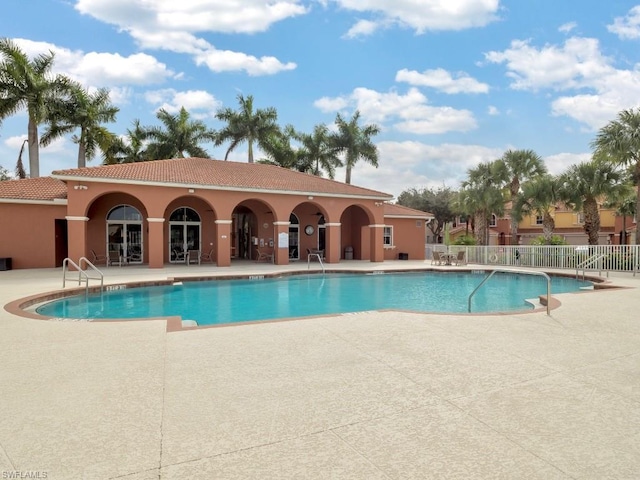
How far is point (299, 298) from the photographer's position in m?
12.9

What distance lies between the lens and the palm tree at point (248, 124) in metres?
35.2

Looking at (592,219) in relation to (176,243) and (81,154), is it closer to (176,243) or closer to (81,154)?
(176,243)

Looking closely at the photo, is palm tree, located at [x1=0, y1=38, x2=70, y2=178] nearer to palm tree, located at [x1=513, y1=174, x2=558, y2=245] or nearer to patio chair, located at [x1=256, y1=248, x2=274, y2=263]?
patio chair, located at [x1=256, y1=248, x2=274, y2=263]

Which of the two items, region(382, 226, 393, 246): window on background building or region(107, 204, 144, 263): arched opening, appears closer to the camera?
region(107, 204, 144, 263): arched opening

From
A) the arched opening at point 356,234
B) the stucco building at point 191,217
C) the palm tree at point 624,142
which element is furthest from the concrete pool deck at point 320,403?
the arched opening at point 356,234

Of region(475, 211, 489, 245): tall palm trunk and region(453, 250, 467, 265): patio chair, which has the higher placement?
region(475, 211, 489, 245): tall palm trunk

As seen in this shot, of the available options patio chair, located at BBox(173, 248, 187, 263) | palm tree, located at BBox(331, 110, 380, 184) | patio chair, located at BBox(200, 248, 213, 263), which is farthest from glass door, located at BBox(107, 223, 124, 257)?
palm tree, located at BBox(331, 110, 380, 184)

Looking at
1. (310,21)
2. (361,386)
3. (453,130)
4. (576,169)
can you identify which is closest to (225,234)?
(310,21)

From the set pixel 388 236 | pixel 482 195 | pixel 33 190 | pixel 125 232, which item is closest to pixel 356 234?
pixel 388 236

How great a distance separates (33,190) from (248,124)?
60.9 feet

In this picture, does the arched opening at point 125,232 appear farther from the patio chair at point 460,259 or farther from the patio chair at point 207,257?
the patio chair at point 460,259

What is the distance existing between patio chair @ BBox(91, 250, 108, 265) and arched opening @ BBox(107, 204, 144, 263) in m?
0.49

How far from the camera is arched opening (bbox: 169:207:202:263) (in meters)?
22.6

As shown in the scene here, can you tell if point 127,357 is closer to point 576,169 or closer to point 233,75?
point 233,75
